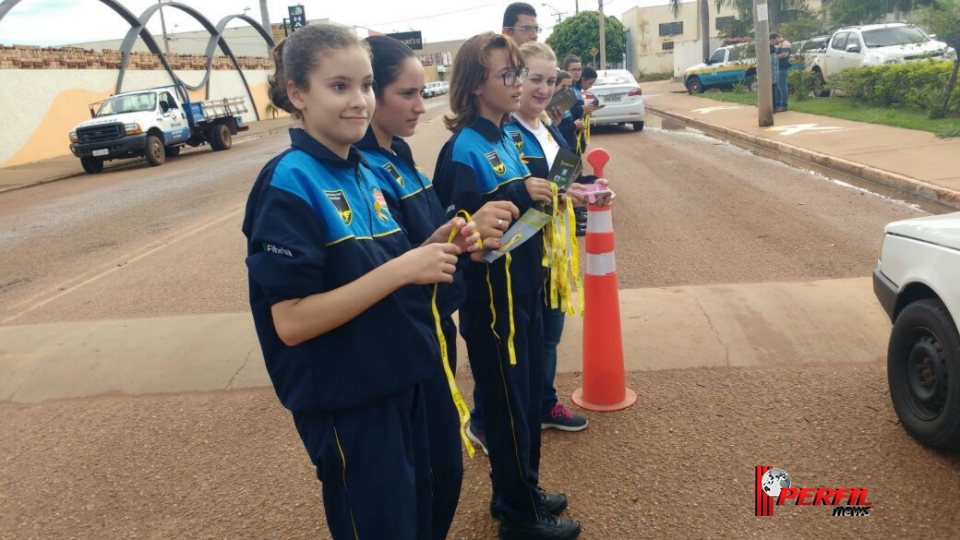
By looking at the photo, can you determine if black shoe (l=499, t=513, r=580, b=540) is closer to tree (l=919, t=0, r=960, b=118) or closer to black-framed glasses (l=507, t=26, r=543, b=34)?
Result: black-framed glasses (l=507, t=26, r=543, b=34)

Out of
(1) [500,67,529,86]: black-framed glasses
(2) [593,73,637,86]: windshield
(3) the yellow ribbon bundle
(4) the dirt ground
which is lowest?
(4) the dirt ground

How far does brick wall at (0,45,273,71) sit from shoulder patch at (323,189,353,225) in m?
20.3

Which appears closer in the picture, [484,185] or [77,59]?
[484,185]

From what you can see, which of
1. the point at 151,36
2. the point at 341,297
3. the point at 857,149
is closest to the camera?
the point at 341,297

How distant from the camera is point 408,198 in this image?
2166 mm

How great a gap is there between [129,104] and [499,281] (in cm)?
1937

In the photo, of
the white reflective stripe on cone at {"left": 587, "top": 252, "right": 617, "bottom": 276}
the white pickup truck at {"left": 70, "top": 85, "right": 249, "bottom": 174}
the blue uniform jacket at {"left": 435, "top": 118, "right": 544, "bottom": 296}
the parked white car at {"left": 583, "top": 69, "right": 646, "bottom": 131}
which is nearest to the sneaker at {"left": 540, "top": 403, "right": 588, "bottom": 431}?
the white reflective stripe on cone at {"left": 587, "top": 252, "right": 617, "bottom": 276}

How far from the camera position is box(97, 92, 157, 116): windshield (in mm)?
18969

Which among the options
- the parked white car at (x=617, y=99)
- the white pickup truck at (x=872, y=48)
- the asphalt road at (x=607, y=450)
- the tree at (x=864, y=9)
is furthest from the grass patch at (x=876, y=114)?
the tree at (x=864, y=9)

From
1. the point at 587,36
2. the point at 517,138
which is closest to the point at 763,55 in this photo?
the point at 517,138

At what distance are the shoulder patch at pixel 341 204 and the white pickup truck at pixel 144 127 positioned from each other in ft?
60.1

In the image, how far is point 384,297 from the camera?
1.80 meters

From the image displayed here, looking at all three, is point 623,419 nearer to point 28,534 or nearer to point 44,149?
point 28,534

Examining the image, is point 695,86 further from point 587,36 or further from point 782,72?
point 587,36
